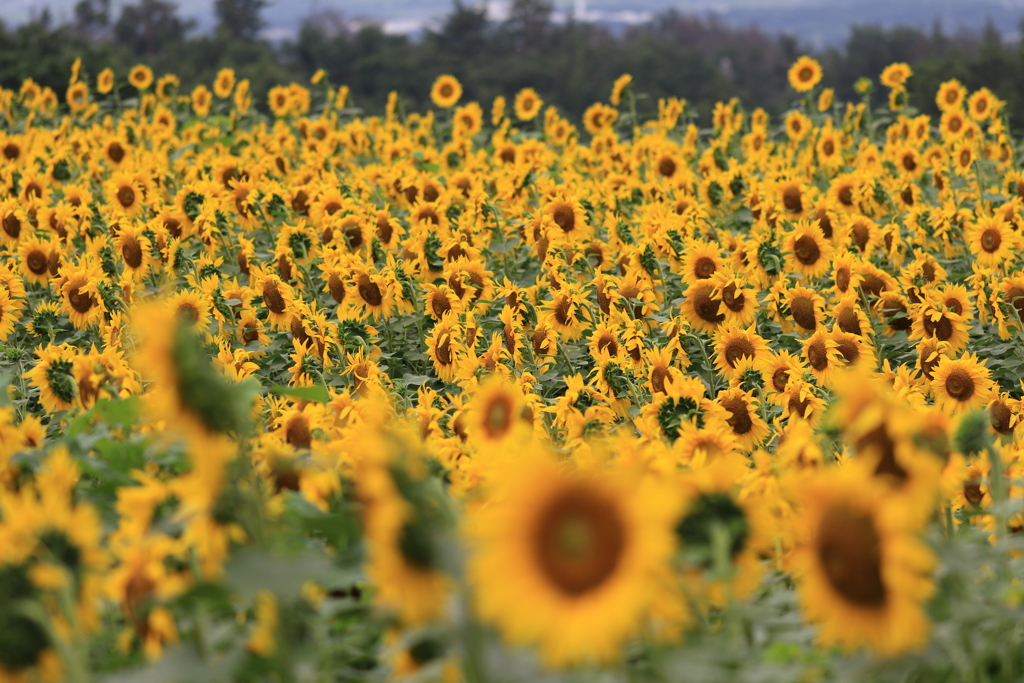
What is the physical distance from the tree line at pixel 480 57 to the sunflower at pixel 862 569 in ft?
58.7


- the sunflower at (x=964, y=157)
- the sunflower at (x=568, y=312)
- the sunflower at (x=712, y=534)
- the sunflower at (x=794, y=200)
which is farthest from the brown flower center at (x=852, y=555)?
the sunflower at (x=964, y=157)

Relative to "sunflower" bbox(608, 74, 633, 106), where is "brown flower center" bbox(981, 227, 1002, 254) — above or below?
below

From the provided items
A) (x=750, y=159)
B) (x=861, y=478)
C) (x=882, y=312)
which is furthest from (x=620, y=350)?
(x=750, y=159)

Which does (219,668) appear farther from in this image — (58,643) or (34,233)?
(34,233)

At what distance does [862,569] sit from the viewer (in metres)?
1.77

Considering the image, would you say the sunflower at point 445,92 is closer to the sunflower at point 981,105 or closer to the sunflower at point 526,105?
the sunflower at point 526,105

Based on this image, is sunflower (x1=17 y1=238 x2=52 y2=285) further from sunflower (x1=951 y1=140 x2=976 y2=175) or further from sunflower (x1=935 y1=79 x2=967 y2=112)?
sunflower (x1=935 y1=79 x2=967 y2=112)

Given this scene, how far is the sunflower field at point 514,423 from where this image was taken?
176 cm

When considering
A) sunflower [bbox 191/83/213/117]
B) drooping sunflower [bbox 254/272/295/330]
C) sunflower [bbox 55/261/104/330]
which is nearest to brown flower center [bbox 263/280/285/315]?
drooping sunflower [bbox 254/272/295/330]

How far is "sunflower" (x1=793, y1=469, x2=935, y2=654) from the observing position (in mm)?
1715

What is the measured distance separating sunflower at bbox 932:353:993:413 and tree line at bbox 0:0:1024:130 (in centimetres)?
1574

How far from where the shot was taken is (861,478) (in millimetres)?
1788

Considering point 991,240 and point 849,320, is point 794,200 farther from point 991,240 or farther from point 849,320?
point 849,320

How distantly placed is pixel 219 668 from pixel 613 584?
0.70m
